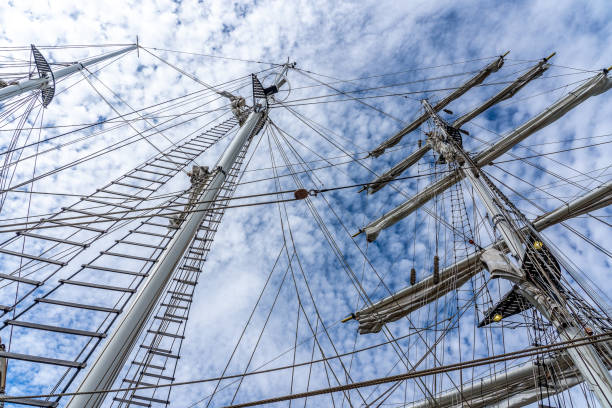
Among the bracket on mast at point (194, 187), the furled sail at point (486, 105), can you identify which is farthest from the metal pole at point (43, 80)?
the furled sail at point (486, 105)

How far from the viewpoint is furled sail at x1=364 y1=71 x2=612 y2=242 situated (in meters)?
10.6

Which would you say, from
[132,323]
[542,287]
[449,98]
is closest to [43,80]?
[132,323]

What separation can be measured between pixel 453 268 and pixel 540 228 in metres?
3.29

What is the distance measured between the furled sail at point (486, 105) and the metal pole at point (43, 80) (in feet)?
32.2

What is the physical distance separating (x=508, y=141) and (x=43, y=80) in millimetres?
14110

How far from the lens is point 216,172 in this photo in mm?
5090

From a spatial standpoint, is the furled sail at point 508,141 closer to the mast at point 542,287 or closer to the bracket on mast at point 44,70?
the mast at point 542,287

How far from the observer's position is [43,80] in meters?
7.13

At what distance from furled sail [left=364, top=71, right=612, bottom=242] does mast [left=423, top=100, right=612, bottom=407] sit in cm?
298

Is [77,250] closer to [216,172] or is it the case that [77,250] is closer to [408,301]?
[216,172]

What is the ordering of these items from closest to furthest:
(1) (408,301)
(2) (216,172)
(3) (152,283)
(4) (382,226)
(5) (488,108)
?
(3) (152,283) → (2) (216,172) → (1) (408,301) → (4) (382,226) → (5) (488,108)

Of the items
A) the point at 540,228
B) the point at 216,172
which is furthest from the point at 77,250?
the point at 540,228

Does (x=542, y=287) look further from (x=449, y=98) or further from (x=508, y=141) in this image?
(x=449, y=98)

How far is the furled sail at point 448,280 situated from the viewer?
28.5 feet
